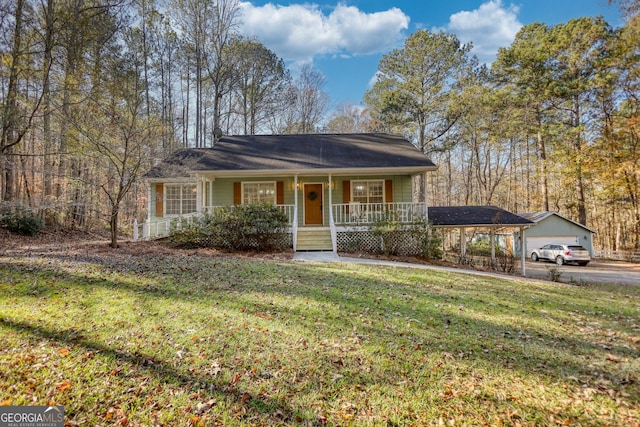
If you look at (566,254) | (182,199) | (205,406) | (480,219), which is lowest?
(566,254)

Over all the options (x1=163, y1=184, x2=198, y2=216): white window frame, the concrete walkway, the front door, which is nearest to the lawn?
the concrete walkway

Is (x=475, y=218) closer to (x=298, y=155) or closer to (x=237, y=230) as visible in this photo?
(x=298, y=155)

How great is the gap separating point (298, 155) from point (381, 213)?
4.70m

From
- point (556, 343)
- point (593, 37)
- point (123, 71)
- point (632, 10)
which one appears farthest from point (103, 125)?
point (593, 37)

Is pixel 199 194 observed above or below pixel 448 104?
below

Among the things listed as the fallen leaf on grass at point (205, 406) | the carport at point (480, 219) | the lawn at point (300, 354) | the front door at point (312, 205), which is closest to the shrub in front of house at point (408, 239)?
the carport at point (480, 219)

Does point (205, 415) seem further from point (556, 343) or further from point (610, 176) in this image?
point (610, 176)

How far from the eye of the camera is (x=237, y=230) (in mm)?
10047

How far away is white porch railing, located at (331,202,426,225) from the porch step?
80 centimetres

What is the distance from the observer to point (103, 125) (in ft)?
28.2

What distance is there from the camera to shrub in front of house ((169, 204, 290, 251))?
1002 centimetres

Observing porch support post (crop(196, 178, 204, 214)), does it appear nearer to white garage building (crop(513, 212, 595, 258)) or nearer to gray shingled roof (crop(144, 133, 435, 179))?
gray shingled roof (crop(144, 133, 435, 179))

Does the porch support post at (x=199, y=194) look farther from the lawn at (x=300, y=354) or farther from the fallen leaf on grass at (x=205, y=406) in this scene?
the fallen leaf on grass at (x=205, y=406)

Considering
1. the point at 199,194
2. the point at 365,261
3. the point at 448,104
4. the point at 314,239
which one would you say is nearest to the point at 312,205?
the point at 314,239
